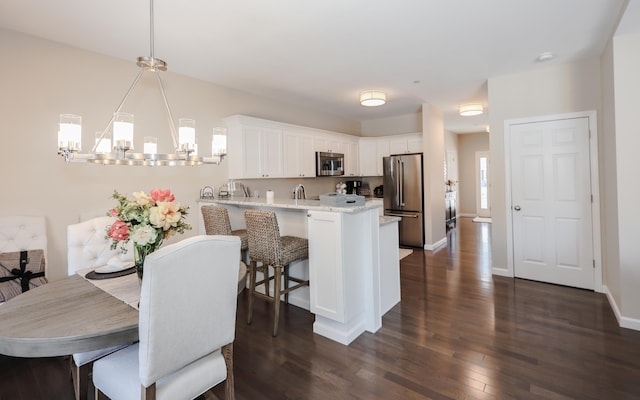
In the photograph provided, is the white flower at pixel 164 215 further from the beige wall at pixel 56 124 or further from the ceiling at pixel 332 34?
the beige wall at pixel 56 124

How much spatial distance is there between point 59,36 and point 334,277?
3.40 m

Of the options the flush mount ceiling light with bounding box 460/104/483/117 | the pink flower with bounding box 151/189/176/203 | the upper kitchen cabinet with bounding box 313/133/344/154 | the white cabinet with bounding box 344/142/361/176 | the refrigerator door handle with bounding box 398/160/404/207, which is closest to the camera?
the pink flower with bounding box 151/189/176/203

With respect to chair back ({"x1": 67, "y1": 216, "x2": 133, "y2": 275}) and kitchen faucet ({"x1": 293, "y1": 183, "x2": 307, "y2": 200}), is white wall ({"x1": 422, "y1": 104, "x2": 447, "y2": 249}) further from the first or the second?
chair back ({"x1": 67, "y1": 216, "x2": 133, "y2": 275})

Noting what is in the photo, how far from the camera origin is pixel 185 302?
1.33m

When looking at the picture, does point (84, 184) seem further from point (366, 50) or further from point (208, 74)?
point (366, 50)

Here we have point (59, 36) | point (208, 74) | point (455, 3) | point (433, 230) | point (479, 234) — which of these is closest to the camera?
point (455, 3)

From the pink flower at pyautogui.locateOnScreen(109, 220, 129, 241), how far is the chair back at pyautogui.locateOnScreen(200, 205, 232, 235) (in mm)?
1482

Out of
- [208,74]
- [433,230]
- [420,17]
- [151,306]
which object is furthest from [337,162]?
[151,306]

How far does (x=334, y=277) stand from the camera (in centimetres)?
263

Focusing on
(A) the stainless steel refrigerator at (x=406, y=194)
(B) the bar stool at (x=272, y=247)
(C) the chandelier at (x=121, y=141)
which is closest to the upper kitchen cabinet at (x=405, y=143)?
(A) the stainless steel refrigerator at (x=406, y=194)

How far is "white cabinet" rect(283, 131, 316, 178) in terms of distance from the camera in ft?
16.5

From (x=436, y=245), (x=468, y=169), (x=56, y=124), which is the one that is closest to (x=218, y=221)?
(x=56, y=124)

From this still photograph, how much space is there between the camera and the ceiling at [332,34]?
2463mm

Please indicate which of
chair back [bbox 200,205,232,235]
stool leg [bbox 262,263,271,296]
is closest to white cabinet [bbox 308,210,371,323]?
stool leg [bbox 262,263,271,296]
